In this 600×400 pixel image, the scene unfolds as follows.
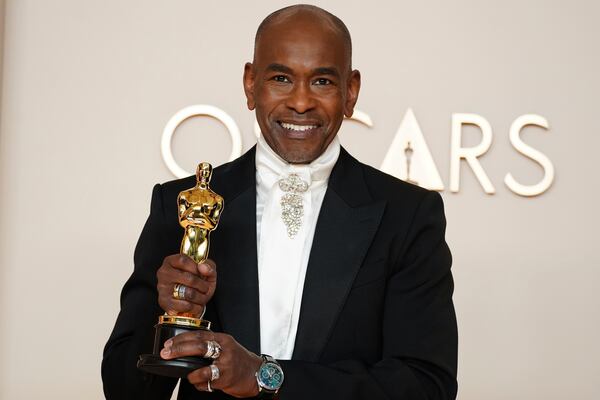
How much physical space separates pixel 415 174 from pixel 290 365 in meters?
2.28

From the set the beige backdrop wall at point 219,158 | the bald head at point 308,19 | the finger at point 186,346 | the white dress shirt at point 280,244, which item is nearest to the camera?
the finger at point 186,346

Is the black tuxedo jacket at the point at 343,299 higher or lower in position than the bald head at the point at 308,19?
lower

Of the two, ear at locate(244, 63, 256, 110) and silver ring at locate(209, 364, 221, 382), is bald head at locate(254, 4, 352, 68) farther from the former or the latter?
silver ring at locate(209, 364, 221, 382)

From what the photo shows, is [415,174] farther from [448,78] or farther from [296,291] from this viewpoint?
[296,291]

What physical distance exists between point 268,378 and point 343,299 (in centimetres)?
28

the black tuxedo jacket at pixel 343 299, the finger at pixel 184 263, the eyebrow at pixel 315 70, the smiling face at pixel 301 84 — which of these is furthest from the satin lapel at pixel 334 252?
the finger at pixel 184 263

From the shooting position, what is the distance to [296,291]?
2027mm

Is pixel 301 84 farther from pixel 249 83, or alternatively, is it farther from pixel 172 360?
pixel 172 360

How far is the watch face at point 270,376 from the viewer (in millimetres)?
1768

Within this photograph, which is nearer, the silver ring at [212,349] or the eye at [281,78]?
the silver ring at [212,349]

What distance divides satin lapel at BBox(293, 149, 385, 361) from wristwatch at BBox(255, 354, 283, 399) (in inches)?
6.2

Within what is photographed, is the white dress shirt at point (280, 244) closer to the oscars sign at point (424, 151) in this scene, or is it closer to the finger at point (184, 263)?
the finger at point (184, 263)

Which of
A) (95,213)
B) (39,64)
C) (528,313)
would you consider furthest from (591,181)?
(39,64)

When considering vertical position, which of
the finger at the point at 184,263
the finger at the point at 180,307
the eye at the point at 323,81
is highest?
the eye at the point at 323,81
